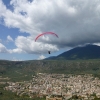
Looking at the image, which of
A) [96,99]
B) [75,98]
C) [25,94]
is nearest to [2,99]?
[25,94]

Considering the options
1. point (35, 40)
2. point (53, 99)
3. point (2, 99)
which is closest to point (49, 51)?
point (35, 40)

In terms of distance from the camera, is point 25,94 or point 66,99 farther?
point 25,94

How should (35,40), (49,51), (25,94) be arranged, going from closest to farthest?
(35,40) → (49,51) → (25,94)

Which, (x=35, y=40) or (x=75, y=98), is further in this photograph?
(x=75, y=98)

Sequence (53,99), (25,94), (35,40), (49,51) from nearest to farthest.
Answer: (35,40), (49,51), (53,99), (25,94)

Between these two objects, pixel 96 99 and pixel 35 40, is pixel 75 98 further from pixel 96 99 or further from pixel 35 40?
pixel 35 40

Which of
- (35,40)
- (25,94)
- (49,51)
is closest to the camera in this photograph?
(35,40)

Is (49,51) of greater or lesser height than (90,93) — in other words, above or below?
above

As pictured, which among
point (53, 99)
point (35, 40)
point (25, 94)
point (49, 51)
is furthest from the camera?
point (25, 94)

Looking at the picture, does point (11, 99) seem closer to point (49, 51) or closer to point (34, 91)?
point (34, 91)
